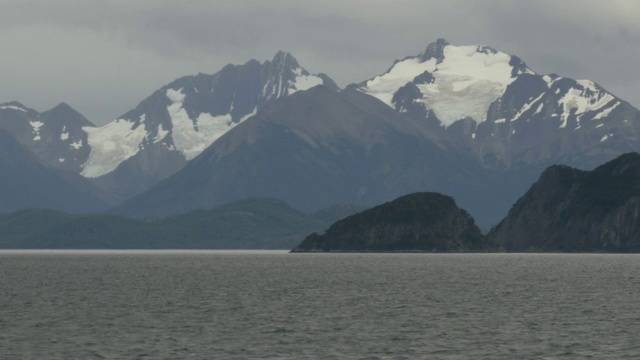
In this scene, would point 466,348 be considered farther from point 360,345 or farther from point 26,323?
point 26,323

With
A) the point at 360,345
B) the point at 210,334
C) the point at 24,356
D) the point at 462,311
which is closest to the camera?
the point at 24,356

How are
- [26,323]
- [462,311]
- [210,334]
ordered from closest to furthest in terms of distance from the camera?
[210,334] → [26,323] → [462,311]

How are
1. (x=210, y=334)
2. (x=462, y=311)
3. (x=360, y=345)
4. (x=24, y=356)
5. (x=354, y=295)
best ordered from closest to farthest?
(x=24, y=356) < (x=360, y=345) < (x=210, y=334) < (x=462, y=311) < (x=354, y=295)

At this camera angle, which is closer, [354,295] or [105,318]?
[105,318]

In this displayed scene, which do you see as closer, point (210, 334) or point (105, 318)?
point (210, 334)

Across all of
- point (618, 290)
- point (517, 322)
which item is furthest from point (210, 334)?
point (618, 290)

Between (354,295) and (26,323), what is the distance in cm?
6386

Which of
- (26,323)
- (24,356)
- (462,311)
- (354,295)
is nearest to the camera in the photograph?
(24,356)

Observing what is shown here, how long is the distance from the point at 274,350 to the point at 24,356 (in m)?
22.5

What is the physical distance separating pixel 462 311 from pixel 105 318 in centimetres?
4528

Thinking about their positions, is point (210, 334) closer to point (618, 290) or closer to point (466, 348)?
point (466, 348)

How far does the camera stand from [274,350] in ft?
356

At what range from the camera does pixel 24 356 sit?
10362cm

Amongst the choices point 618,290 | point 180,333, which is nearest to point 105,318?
point 180,333
